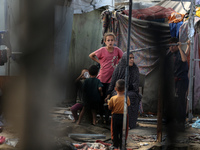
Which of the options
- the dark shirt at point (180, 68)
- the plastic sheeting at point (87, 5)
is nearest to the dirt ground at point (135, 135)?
the dark shirt at point (180, 68)

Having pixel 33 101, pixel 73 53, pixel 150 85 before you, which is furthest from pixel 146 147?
pixel 73 53

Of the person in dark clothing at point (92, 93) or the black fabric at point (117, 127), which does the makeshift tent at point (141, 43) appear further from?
the black fabric at point (117, 127)

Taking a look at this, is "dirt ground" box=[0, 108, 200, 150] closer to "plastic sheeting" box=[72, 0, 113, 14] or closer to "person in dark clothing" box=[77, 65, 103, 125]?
"person in dark clothing" box=[77, 65, 103, 125]

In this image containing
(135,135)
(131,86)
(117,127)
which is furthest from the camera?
(131,86)

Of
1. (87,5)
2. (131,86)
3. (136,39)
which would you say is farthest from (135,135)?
(87,5)

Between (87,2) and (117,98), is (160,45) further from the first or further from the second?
(87,2)

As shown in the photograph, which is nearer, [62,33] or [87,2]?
[62,33]

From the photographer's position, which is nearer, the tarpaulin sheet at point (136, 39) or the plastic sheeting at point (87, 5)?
the tarpaulin sheet at point (136, 39)

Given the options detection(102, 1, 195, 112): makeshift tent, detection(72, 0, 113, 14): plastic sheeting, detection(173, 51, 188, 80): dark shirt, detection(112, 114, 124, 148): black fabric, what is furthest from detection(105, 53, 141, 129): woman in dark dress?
detection(72, 0, 113, 14): plastic sheeting

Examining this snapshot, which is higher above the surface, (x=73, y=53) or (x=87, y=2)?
(x=87, y=2)

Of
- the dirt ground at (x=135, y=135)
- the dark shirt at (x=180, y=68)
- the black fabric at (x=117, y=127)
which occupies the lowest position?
the dirt ground at (x=135, y=135)

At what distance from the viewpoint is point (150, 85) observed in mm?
6320

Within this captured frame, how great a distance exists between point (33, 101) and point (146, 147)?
2.31 metres

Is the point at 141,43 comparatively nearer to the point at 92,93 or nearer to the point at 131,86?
the point at 131,86
